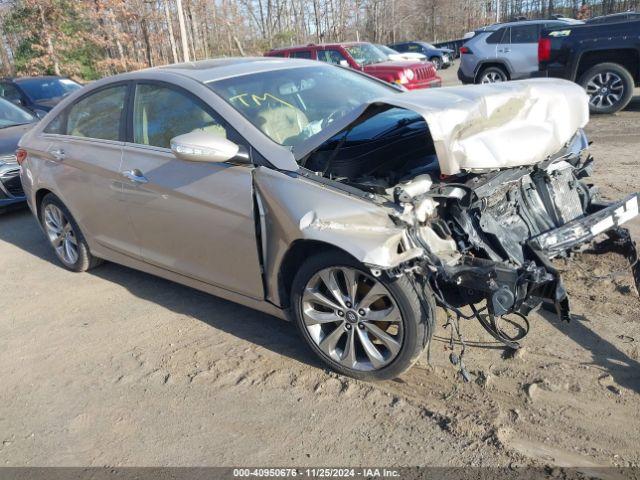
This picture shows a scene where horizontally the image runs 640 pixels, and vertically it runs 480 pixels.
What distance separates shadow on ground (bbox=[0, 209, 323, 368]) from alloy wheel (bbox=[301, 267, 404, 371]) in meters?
0.28

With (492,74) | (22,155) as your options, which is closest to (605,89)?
(492,74)

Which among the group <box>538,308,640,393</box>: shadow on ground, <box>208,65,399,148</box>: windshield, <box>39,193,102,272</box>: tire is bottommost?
<box>538,308,640,393</box>: shadow on ground

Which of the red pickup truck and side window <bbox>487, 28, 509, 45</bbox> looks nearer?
the red pickup truck

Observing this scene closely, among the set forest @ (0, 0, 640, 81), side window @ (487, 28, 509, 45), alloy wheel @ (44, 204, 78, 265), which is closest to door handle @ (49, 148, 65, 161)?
alloy wheel @ (44, 204, 78, 265)

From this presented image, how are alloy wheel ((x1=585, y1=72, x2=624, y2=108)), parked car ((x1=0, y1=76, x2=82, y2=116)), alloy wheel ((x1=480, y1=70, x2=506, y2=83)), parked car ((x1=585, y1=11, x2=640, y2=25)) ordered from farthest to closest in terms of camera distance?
1. alloy wheel ((x1=480, y1=70, x2=506, y2=83))
2. parked car ((x1=0, y1=76, x2=82, y2=116))
3. parked car ((x1=585, y1=11, x2=640, y2=25))
4. alloy wheel ((x1=585, y1=72, x2=624, y2=108))

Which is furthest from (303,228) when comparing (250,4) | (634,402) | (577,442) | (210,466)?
(250,4)

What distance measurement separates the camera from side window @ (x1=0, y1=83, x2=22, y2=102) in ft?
39.5

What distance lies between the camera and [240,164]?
3406 mm

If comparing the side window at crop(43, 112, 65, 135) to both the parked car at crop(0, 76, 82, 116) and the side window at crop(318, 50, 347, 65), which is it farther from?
the side window at crop(318, 50, 347, 65)

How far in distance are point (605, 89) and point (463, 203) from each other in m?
8.24

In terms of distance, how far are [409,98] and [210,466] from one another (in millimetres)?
2253

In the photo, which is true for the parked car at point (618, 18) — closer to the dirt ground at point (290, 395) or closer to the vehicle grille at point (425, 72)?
the vehicle grille at point (425, 72)

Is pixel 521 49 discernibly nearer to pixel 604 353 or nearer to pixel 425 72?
pixel 425 72

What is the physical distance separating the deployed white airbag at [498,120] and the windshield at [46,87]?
1115 centimetres
